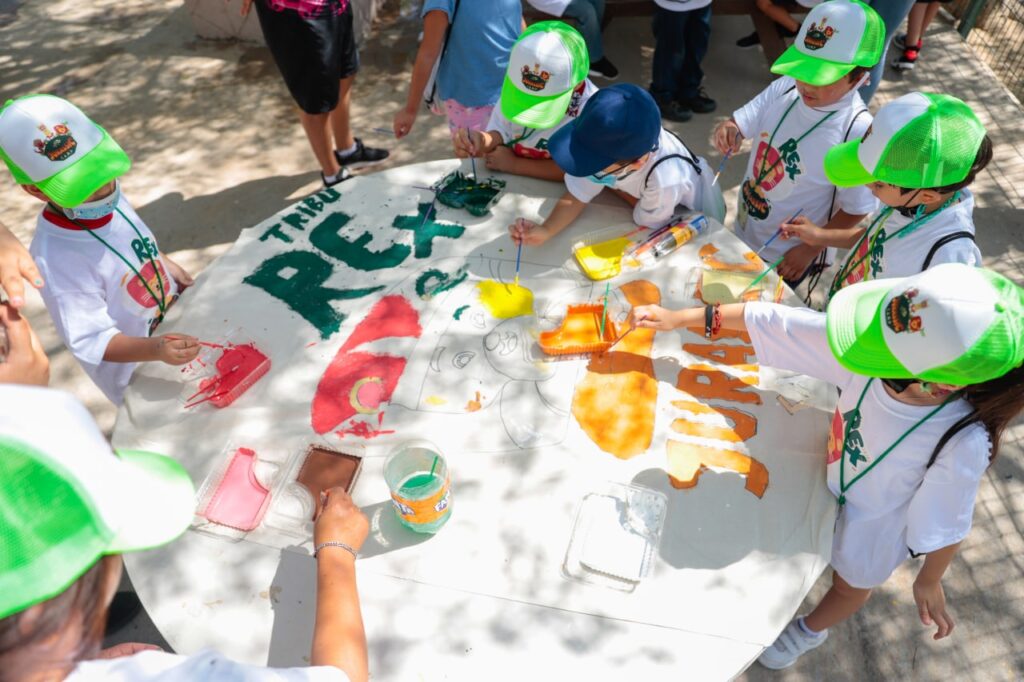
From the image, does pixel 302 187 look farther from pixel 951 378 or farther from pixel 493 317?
pixel 951 378

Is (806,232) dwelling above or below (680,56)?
above

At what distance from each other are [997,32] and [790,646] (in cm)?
530

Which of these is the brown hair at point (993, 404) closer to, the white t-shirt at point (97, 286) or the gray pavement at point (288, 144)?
the gray pavement at point (288, 144)

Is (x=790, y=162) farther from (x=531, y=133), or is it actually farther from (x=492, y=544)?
(x=492, y=544)

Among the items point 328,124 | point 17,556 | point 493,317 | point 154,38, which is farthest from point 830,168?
point 154,38

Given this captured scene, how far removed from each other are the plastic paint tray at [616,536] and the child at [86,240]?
1.18m

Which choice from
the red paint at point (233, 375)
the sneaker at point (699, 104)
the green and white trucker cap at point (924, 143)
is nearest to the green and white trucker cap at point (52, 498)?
the red paint at point (233, 375)

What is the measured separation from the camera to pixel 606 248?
216 centimetres

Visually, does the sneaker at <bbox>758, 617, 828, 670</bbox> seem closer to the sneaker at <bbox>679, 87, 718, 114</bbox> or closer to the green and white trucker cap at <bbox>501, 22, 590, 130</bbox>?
the green and white trucker cap at <bbox>501, 22, 590, 130</bbox>

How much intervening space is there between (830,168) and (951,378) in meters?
0.88

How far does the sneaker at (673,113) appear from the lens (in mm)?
4328

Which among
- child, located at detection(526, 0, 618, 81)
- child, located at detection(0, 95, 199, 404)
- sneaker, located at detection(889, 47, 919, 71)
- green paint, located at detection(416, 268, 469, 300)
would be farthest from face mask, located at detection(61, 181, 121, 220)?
sneaker, located at detection(889, 47, 919, 71)

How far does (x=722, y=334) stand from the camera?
6.41 feet

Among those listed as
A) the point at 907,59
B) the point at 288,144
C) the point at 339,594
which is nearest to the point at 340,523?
the point at 339,594
